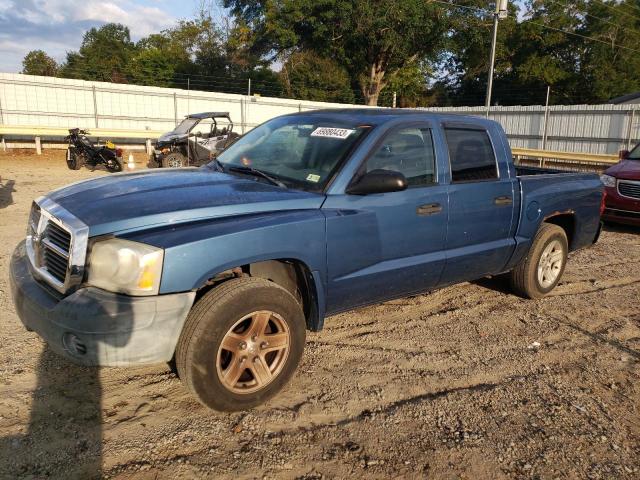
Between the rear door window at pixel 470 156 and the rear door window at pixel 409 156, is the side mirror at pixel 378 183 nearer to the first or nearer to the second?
the rear door window at pixel 409 156

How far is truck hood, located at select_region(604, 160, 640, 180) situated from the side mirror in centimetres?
684

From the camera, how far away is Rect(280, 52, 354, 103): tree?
122ft

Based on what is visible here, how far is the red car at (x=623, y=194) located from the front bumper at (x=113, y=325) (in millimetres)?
8040

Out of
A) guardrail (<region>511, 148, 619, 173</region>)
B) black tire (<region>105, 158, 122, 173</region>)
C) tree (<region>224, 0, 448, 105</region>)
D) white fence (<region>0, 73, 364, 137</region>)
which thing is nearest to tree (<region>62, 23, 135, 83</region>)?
white fence (<region>0, 73, 364, 137</region>)

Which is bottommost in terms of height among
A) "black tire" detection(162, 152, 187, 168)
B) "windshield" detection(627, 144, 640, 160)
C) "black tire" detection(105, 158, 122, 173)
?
"black tire" detection(105, 158, 122, 173)

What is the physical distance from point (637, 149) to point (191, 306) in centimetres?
968

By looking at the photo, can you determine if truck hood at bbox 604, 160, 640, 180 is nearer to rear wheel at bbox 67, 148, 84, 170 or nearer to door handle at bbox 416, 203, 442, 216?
door handle at bbox 416, 203, 442, 216

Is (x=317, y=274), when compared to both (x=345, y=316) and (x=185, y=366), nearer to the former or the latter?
(x=185, y=366)

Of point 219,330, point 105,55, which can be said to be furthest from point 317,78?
point 219,330

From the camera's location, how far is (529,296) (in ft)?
17.5

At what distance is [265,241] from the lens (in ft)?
10.0

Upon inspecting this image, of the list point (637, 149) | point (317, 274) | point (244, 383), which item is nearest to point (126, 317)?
point (244, 383)

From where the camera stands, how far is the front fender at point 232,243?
277 cm

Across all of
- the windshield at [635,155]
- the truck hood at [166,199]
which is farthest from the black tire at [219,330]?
the windshield at [635,155]
